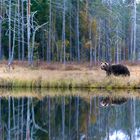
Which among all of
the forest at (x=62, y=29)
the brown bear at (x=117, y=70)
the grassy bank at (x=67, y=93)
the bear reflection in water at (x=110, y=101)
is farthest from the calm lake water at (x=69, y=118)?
the forest at (x=62, y=29)

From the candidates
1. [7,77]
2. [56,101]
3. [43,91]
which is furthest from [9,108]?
[7,77]

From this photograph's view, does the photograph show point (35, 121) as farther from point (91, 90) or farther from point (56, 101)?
point (91, 90)

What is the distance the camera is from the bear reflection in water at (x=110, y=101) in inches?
836

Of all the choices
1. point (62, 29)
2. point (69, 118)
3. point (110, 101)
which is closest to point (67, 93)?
point (110, 101)

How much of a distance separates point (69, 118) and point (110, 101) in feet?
16.1

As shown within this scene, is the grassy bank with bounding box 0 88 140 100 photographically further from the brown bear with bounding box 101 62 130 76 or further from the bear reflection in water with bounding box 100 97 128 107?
the brown bear with bounding box 101 62 130 76

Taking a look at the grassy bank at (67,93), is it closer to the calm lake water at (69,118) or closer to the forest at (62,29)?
the calm lake water at (69,118)

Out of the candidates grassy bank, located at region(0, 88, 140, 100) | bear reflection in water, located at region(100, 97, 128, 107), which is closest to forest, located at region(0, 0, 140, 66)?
grassy bank, located at region(0, 88, 140, 100)

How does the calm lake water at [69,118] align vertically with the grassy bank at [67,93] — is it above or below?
below

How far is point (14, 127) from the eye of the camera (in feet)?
50.2

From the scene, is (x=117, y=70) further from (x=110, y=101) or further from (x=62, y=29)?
(x=62, y=29)

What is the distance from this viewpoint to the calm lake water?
14.0 meters

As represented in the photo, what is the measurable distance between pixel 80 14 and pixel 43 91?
4086 cm

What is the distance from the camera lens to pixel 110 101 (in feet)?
71.8
